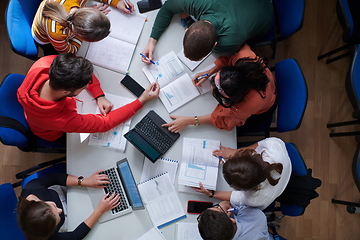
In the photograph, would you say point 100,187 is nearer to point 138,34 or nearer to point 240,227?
point 240,227

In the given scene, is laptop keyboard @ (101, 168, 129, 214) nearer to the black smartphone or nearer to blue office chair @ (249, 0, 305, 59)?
the black smartphone

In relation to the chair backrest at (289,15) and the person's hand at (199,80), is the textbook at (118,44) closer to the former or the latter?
the person's hand at (199,80)

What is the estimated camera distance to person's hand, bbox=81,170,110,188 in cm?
153

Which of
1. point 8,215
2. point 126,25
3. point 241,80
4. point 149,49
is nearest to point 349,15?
point 241,80

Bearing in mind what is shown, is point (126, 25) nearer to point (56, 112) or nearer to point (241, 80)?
point (56, 112)

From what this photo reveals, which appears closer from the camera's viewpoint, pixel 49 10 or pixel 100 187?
pixel 49 10

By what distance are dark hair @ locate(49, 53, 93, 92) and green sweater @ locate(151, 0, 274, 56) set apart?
2.03 feet

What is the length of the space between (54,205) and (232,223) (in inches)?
38.8

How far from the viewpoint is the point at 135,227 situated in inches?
61.2

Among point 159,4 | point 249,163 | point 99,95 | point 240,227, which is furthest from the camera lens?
point 159,4

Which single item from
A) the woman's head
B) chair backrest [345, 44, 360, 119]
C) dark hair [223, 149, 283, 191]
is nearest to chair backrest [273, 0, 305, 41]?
chair backrest [345, 44, 360, 119]

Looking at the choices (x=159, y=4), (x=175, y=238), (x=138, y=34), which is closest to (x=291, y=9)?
(x=159, y=4)

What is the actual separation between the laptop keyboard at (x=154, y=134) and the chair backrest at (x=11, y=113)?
2.29 ft

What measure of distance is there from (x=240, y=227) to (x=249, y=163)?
0.42 m
